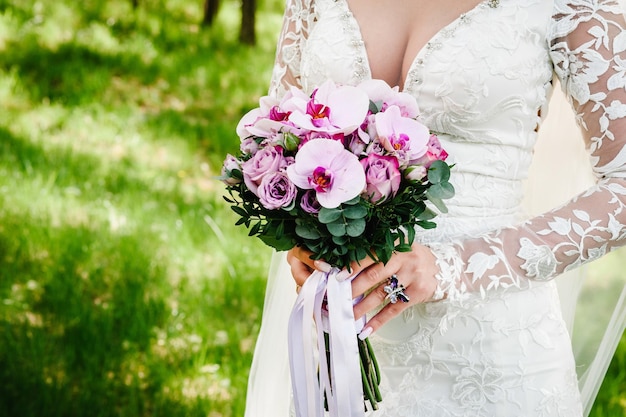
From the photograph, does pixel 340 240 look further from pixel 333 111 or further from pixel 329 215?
pixel 333 111

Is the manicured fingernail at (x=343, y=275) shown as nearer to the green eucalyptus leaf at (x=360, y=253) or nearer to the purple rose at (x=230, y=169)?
the green eucalyptus leaf at (x=360, y=253)

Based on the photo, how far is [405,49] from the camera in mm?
2115

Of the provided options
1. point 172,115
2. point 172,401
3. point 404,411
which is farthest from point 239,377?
point 172,115

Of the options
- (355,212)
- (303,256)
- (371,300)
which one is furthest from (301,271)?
(355,212)

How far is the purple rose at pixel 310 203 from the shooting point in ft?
5.16

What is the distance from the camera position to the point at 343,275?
70.4 inches

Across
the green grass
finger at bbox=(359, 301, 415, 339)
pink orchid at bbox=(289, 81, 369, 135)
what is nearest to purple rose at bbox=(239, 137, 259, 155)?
pink orchid at bbox=(289, 81, 369, 135)

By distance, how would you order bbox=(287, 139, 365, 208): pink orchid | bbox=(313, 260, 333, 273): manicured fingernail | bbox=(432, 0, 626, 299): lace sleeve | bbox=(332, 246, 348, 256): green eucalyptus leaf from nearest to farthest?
bbox=(287, 139, 365, 208): pink orchid
bbox=(332, 246, 348, 256): green eucalyptus leaf
bbox=(313, 260, 333, 273): manicured fingernail
bbox=(432, 0, 626, 299): lace sleeve

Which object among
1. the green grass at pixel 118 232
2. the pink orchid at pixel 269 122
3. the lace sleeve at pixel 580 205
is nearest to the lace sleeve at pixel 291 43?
the pink orchid at pixel 269 122

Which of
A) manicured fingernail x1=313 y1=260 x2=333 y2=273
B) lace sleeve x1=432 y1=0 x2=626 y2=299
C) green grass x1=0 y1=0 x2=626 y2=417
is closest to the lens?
manicured fingernail x1=313 y1=260 x2=333 y2=273

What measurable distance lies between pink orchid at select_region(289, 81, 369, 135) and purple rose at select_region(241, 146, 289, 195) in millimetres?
76

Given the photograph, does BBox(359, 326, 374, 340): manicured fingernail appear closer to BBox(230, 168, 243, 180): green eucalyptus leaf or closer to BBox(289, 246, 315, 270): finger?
BBox(289, 246, 315, 270): finger

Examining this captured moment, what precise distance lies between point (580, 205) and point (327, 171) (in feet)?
2.38

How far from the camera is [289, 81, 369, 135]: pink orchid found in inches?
62.5
